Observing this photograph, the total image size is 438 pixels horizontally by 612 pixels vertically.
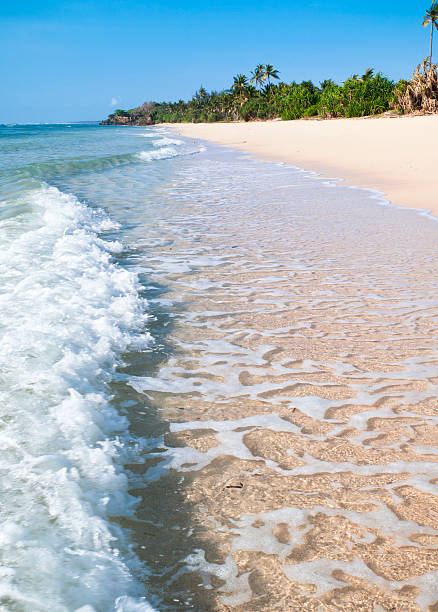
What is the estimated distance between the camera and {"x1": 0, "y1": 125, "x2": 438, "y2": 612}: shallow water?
1712mm

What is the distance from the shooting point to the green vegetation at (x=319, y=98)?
143 ft

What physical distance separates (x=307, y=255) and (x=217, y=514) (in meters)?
4.48

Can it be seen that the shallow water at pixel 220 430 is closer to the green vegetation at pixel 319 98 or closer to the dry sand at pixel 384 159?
the dry sand at pixel 384 159

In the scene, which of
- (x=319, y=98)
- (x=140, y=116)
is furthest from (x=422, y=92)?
(x=140, y=116)

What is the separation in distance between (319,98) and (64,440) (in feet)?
237

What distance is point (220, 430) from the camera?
8.74ft

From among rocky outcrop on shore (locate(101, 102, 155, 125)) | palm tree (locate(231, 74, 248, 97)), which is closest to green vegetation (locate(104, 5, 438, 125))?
palm tree (locate(231, 74, 248, 97))

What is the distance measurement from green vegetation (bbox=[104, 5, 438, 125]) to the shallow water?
1754 inches

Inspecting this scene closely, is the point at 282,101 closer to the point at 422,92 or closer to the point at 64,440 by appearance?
the point at 422,92

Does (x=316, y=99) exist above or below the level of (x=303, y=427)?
above

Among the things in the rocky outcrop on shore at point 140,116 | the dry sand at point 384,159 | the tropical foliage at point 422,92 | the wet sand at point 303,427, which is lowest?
the wet sand at point 303,427

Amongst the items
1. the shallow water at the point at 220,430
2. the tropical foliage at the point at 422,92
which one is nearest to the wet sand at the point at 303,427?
the shallow water at the point at 220,430

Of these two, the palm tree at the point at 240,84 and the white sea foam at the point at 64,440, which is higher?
the palm tree at the point at 240,84

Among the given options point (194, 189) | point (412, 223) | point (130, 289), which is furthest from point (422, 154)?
point (130, 289)
